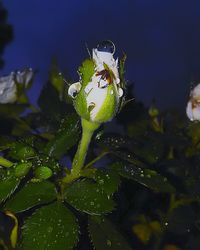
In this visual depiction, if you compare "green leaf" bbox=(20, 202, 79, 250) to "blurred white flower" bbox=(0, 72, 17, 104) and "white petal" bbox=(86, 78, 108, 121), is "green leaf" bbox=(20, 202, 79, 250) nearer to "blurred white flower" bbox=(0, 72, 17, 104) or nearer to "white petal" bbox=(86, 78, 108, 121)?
"white petal" bbox=(86, 78, 108, 121)

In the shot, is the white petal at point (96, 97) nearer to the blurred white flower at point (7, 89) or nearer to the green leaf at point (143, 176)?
the green leaf at point (143, 176)

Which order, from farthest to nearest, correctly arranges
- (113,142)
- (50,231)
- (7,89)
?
(7,89), (113,142), (50,231)

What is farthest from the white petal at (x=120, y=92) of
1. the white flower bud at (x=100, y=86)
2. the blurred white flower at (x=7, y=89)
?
the blurred white flower at (x=7, y=89)

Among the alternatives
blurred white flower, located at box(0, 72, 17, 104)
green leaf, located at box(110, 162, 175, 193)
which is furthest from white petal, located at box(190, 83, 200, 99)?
blurred white flower, located at box(0, 72, 17, 104)

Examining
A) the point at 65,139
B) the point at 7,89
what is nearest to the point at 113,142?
the point at 65,139

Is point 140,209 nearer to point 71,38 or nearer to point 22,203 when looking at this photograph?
point 22,203

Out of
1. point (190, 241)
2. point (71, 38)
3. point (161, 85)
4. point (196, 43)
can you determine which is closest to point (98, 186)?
point (190, 241)

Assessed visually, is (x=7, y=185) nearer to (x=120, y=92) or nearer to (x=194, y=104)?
(x=120, y=92)
